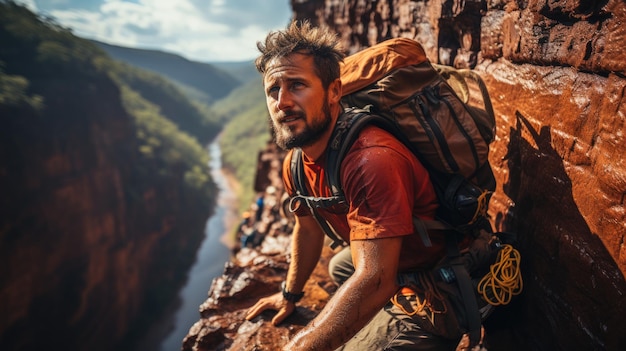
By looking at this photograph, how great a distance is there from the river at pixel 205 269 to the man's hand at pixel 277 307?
77.5ft

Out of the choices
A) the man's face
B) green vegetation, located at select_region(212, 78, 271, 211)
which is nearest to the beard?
the man's face

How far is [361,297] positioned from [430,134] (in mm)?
1087

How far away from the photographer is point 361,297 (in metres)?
1.89

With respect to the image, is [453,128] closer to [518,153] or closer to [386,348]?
[518,153]

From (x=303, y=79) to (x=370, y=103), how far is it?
1.60ft

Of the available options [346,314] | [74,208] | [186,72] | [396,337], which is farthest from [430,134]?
[186,72]

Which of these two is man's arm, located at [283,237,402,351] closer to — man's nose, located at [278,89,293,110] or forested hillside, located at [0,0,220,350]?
man's nose, located at [278,89,293,110]

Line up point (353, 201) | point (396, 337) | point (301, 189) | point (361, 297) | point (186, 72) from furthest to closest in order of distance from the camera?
1. point (186, 72)
2. point (301, 189)
3. point (396, 337)
4. point (353, 201)
5. point (361, 297)

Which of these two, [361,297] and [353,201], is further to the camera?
[353,201]

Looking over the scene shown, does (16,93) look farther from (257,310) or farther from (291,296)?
(291,296)

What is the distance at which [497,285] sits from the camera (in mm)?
2416

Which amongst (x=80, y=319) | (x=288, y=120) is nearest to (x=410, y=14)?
(x=288, y=120)

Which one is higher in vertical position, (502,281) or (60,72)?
(60,72)

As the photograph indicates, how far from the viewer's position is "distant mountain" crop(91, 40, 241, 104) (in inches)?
5595
